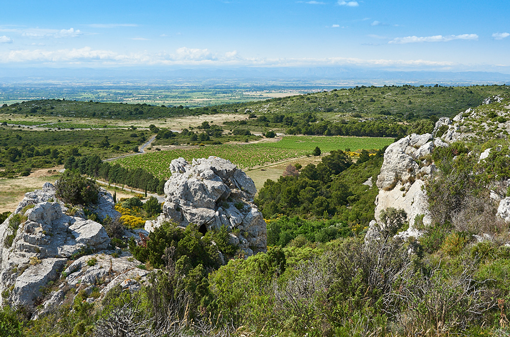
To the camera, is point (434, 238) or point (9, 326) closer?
point (9, 326)

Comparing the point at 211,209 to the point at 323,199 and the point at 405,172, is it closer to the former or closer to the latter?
the point at 405,172

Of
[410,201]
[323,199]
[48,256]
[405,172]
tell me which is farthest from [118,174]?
[410,201]

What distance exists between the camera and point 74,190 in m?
15.7

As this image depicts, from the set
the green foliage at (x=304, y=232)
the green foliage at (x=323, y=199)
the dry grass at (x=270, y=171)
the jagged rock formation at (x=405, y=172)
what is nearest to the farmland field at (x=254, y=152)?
the dry grass at (x=270, y=171)

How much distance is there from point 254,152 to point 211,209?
64861 millimetres

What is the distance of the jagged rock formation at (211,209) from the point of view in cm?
1789

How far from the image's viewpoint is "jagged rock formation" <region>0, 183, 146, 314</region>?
10.7 meters

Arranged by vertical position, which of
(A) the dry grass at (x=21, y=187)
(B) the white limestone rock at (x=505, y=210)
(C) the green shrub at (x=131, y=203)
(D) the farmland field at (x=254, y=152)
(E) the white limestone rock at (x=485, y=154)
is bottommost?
(A) the dry grass at (x=21, y=187)

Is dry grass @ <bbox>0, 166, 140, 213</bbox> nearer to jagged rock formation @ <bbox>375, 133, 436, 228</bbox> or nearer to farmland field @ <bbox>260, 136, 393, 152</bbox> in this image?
Answer: jagged rock formation @ <bbox>375, 133, 436, 228</bbox>

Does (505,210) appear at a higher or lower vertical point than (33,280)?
higher

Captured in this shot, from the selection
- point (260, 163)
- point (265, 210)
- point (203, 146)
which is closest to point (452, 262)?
point (265, 210)

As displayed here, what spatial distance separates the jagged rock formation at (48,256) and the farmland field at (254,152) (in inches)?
1855

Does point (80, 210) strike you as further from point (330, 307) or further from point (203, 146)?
point (203, 146)

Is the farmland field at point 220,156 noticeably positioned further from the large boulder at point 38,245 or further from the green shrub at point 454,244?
the green shrub at point 454,244
